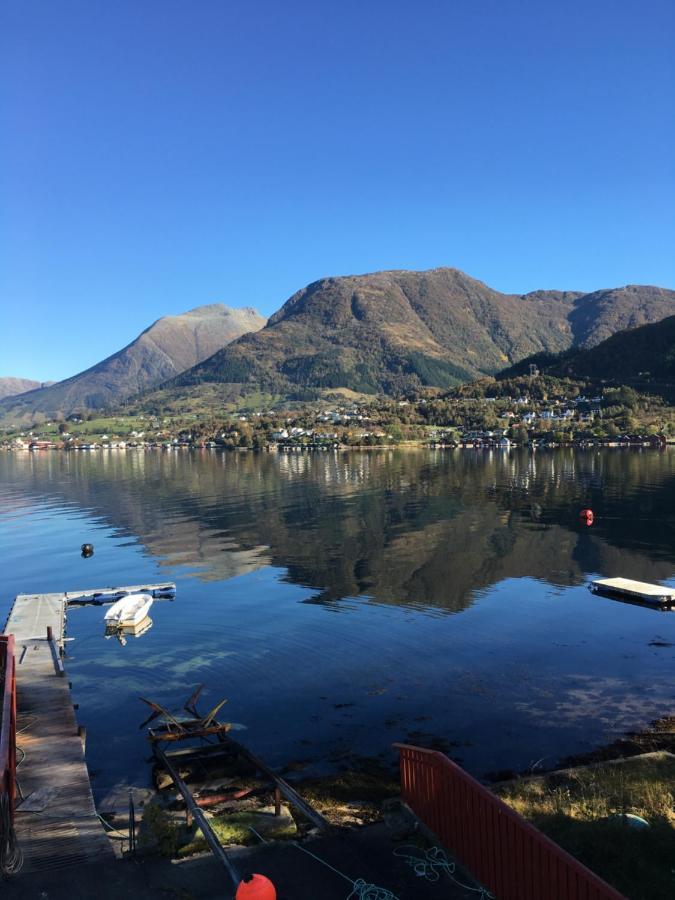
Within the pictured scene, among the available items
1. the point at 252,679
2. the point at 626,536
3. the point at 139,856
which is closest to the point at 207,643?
the point at 252,679

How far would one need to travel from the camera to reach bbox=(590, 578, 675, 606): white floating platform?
53.3 m

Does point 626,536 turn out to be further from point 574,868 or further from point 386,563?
point 574,868

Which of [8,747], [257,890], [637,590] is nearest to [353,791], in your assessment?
[8,747]

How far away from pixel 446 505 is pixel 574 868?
102371mm

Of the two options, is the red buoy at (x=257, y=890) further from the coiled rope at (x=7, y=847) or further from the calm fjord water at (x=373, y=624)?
the calm fjord water at (x=373, y=624)

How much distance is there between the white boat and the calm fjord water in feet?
4.99

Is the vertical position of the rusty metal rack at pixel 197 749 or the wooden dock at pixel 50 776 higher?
the wooden dock at pixel 50 776

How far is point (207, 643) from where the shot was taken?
1799 inches

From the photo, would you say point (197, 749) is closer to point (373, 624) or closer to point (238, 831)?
point (238, 831)

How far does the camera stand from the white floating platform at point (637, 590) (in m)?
53.3

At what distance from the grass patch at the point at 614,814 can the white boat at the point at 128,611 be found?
1393 inches

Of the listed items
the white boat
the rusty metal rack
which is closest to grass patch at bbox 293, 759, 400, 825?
the rusty metal rack

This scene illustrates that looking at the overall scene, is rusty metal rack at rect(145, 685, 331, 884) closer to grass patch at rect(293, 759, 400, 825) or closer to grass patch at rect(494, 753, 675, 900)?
grass patch at rect(293, 759, 400, 825)

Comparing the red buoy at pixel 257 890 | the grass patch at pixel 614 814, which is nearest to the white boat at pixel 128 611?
the grass patch at pixel 614 814
